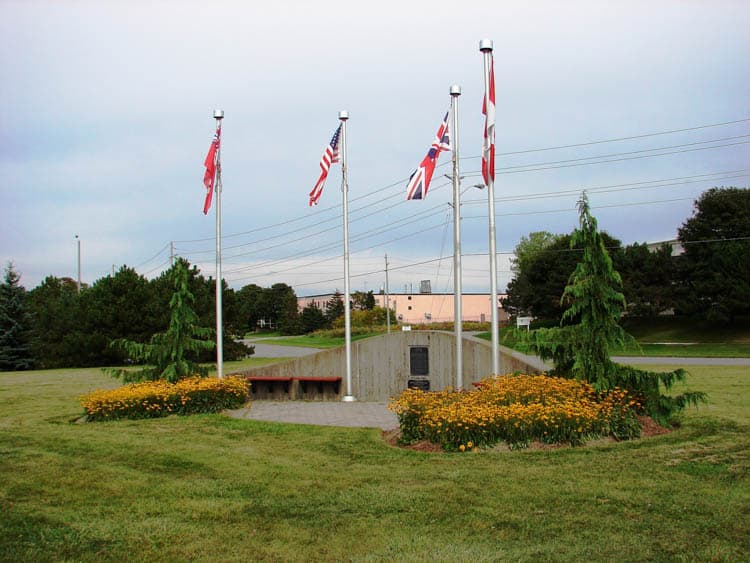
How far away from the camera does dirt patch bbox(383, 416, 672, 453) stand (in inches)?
363

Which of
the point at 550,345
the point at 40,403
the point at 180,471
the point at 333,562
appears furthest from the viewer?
the point at 40,403

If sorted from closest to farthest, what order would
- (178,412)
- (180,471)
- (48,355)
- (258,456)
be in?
(180,471) → (258,456) → (178,412) → (48,355)

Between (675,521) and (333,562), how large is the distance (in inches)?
119

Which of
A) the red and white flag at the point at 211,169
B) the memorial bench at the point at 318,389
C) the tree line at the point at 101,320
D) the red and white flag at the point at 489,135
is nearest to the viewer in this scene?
the red and white flag at the point at 489,135

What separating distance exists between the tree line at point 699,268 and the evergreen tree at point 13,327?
34.1 m

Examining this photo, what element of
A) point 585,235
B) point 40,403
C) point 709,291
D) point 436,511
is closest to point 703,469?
point 436,511

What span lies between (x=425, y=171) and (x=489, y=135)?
6.79ft

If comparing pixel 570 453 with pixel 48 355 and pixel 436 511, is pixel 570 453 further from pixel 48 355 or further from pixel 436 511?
pixel 48 355

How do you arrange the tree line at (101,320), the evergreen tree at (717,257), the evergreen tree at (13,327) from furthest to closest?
the evergreen tree at (717,257), the evergreen tree at (13,327), the tree line at (101,320)

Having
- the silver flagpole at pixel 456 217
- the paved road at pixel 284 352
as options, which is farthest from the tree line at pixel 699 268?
the silver flagpole at pixel 456 217

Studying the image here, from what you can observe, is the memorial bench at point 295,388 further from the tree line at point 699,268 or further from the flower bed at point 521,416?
the tree line at point 699,268

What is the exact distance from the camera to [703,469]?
755cm

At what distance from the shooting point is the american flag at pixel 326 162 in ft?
53.6

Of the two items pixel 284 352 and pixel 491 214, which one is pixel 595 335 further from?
pixel 284 352
